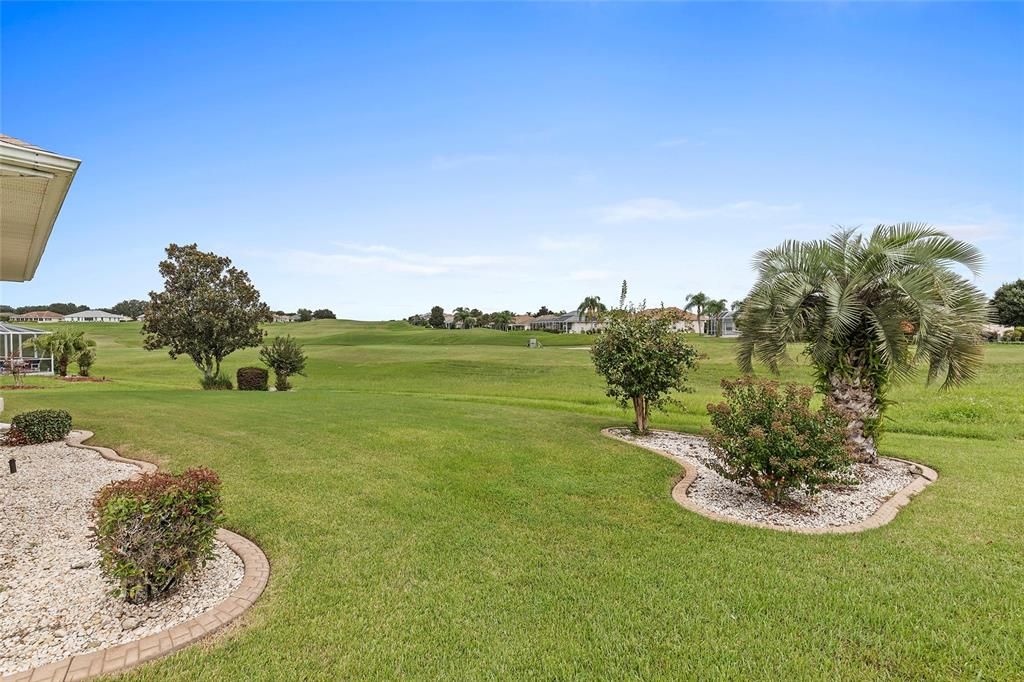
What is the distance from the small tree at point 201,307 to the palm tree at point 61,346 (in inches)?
275

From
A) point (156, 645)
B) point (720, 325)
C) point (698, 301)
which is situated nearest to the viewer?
point (156, 645)

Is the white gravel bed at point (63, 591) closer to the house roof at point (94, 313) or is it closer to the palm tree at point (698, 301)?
the palm tree at point (698, 301)

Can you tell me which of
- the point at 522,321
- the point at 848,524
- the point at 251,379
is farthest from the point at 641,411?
the point at 522,321

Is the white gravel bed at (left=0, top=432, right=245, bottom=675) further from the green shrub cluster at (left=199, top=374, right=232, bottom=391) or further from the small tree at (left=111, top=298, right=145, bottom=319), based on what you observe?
the small tree at (left=111, top=298, right=145, bottom=319)

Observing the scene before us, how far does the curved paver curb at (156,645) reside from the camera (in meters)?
3.02

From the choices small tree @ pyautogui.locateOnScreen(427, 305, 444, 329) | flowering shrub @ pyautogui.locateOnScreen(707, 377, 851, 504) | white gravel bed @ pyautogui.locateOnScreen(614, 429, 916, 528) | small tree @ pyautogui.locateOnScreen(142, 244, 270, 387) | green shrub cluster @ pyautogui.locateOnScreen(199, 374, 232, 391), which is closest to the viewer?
flowering shrub @ pyautogui.locateOnScreen(707, 377, 851, 504)

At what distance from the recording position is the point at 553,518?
5848 millimetres

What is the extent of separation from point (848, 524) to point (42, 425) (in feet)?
46.9

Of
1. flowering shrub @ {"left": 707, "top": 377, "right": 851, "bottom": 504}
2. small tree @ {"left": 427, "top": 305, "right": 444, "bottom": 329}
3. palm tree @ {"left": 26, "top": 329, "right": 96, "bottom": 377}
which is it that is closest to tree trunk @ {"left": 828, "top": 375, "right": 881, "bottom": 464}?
flowering shrub @ {"left": 707, "top": 377, "right": 851, "bottom": 504}

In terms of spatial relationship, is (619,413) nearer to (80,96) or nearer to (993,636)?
(993,636)

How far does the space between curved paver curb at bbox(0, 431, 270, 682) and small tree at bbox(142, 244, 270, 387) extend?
914 inches

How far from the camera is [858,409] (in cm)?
837

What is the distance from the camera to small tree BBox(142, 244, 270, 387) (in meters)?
23.5

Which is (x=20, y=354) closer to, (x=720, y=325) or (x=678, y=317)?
(x=678, y=317)
